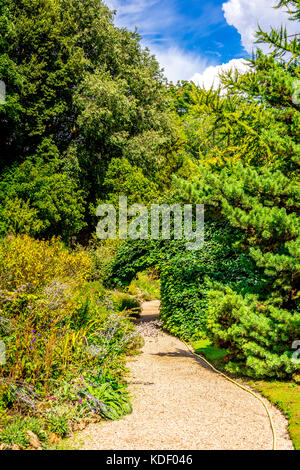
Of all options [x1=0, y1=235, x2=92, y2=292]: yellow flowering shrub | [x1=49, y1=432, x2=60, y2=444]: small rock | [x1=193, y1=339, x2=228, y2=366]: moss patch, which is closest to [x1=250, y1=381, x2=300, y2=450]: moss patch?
[x1=193, y1=339, x2=228, y2=366]: moss patch

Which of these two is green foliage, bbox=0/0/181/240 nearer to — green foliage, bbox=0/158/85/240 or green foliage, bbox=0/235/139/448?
green foliage, bbox=0/158/85/240

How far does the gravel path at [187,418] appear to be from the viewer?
3.76 metres

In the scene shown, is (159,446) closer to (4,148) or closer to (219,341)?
(219,341)

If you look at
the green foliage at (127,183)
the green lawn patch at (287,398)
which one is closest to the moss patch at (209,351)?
the green lawn patch at (287,398)

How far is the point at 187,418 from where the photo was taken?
14.4ft

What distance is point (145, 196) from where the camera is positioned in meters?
19.2

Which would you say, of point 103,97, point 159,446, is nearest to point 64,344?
point 159,446

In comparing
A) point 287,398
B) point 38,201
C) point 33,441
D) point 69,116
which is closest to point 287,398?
point 287,398

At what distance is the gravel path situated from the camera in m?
3.76

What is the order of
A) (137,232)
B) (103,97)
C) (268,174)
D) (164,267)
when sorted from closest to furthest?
(268,174) → (164,267) → (137,232) → (103,97)

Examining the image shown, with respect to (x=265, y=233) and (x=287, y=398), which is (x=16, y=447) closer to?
(x=287, y=398)

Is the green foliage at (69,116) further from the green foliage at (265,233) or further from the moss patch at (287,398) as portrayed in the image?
the moss patch at (287,398)

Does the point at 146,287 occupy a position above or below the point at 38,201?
below

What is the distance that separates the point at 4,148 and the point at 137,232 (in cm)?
1181
